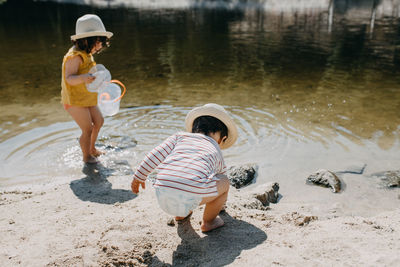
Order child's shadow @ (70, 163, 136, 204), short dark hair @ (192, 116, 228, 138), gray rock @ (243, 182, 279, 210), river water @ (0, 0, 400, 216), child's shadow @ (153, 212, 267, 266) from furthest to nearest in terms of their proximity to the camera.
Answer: river water @ (0, 0, 400, 216) < child's shadow @ (70, 163, 136, 204) < gray rock @ (243, 182, 279, 210) < short dark hair @ (192, 116, 228, 138) < child's shadow @ (153, 212, 267, 266)

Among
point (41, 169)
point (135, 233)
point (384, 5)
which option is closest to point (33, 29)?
point (41, 169)

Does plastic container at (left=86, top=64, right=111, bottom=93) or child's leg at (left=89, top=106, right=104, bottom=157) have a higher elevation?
plastic container at (left=86, top=64, right=111, bottom=93)

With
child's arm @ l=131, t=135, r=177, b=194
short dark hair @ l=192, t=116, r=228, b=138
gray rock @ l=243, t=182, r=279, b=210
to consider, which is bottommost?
gray rock @ l=243, t=182, r=279, b=210

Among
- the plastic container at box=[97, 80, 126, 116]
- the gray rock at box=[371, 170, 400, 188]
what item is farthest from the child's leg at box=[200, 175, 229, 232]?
the plastic container at box=[97, 80, 126, 116]

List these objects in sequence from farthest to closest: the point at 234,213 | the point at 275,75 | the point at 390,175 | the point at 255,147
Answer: the point at 275,75
the point at 255,147
the point at 390,175
the point at 234,213

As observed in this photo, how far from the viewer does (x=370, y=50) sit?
36.3 ft

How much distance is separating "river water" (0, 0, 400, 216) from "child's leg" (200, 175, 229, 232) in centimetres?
132

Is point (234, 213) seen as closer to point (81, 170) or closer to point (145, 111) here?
point (81, 170)

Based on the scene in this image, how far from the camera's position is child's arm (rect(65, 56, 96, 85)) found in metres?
3.70

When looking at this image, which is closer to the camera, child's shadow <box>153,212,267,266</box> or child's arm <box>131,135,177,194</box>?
child's shadow <box>153,212,267,266</box>

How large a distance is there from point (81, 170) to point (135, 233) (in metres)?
1.64

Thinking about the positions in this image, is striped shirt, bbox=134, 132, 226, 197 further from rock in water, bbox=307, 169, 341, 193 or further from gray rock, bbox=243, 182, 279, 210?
rock in water, bbox=307, 169, 341, 193

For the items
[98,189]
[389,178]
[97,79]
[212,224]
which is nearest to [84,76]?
[97,79]

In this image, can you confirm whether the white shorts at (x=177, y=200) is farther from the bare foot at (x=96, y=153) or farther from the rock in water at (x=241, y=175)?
the bare foot at (x=96, y=153)
